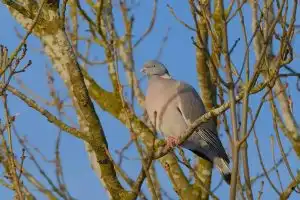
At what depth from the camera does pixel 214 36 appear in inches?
132

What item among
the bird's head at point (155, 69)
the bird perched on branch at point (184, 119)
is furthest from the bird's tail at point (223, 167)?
the bird's head at point (155, 69)

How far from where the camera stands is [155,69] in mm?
6727

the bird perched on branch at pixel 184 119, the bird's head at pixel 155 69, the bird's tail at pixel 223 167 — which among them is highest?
the bird's head at pixel 155 69

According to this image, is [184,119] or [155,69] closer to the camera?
[184,119]

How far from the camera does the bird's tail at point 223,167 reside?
559 cm

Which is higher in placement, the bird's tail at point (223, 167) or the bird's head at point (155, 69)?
the bird's head at point (155, 69)

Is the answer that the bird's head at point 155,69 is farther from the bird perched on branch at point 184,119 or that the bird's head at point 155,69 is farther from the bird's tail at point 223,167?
the bird's tail at point 223,167

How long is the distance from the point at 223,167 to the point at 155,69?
Answer: 5.12 ft

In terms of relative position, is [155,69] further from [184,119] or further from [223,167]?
[223,167]

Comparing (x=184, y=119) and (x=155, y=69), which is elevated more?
(x=155, y=69)

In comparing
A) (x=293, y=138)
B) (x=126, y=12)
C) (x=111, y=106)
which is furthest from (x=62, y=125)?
(x=126, y=12)

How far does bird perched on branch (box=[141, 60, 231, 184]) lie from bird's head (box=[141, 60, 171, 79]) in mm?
491

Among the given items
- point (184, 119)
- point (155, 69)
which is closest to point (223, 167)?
point (184, 119)

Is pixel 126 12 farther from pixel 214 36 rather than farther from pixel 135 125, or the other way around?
pixel 214 36
